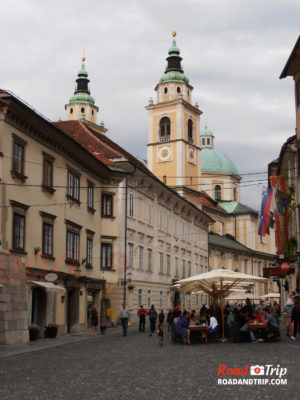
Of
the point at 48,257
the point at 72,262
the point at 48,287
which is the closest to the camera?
the point at 48,287

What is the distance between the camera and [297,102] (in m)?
31.3

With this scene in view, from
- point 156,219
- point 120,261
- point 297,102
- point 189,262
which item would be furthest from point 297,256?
point 189,262

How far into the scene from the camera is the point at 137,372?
1363 centimetres

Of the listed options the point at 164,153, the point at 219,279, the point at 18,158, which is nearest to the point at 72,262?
the point at 18,158

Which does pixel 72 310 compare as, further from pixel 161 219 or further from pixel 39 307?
pixel 161 219

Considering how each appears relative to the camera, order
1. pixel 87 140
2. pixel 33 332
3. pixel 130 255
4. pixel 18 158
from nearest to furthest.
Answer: pixel 33 332
pixel 18 158
pixel 130 255
pixel 87 140

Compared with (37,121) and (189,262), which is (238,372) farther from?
(189,262)

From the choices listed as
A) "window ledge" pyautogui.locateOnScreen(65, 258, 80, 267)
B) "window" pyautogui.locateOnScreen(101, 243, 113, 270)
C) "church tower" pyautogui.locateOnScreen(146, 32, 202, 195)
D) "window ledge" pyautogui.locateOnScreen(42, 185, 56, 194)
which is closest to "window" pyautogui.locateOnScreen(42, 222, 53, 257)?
"window ledge" pyautogui.locateOnScreen(42, 185, 56, 194)

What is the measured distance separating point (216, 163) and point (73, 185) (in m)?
81.2

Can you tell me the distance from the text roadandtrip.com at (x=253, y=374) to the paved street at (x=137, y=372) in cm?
20

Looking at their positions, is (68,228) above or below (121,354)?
above

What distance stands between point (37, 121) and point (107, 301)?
15.1 m

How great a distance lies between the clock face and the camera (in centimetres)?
7988

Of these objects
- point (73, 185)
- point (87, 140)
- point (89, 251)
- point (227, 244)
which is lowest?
point (89, 251)
